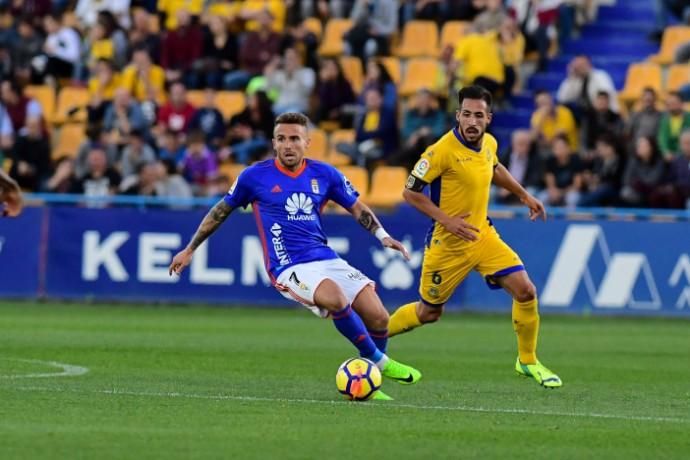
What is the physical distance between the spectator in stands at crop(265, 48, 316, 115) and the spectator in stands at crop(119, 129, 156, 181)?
2275mm

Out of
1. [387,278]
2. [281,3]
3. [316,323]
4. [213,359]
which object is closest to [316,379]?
[213,359]

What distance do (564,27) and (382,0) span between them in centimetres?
289

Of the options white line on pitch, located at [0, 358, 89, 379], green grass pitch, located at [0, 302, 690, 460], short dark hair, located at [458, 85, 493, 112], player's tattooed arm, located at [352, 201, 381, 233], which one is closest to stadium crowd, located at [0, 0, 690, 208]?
green grass pitch, located at [0, 302, 690, 460]

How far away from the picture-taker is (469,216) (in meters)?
14.0

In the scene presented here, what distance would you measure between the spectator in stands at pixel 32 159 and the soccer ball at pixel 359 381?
1592cm

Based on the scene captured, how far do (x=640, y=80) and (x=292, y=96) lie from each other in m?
5.34

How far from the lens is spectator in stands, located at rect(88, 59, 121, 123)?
27922 mm

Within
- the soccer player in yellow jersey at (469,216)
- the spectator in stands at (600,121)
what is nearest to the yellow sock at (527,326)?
the soccer player in yellow jersey at (469,216)

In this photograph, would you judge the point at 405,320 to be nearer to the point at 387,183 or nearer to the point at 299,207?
the point at 299,207

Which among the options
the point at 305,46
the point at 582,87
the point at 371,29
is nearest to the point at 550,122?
the point at 582,87

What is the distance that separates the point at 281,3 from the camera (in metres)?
29.1

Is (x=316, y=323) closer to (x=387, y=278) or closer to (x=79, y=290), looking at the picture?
(x=387, y=278)

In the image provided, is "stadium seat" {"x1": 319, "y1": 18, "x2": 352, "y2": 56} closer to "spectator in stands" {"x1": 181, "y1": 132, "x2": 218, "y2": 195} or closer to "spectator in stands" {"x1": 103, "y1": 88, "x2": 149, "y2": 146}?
"spectator in stands" {"x1": 103, "y1": 88, "x2": 149, "y2": 146}

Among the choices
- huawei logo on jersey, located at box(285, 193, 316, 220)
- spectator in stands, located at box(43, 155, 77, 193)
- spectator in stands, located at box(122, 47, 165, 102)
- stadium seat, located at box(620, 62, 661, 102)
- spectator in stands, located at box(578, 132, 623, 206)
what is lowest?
spectator in stands, located at box(43, 155, 77, 193)
